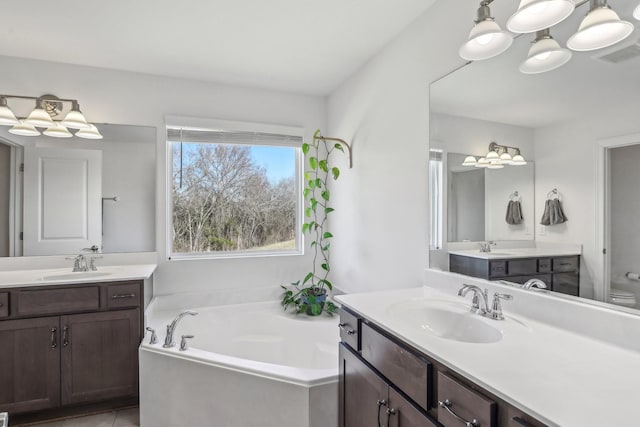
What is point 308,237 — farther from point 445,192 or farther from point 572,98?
point 572,98

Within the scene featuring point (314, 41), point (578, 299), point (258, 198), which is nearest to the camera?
point (578, 299)

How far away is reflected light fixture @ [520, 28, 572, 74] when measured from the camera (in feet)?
4.30

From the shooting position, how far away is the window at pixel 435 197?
1945 millimetres

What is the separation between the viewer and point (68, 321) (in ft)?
7.09

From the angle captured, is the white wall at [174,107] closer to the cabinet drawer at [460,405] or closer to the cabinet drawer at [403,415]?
the cabinet drawer at [403,415]

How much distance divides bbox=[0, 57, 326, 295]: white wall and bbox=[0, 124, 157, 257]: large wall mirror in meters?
0.13

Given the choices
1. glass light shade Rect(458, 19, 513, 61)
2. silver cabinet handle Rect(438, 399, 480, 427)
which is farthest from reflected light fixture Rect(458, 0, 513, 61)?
silver cabinet handle Rect(438, 399, 480, 427)

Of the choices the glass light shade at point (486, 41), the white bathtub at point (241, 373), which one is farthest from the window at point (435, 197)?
the white bathtub at point (241, 373)

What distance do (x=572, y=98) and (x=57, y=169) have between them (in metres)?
3.32

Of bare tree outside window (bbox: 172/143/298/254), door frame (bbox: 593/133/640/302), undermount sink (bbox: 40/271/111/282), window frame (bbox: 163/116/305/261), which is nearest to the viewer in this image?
door frame (bbox: 593/133/640/302)

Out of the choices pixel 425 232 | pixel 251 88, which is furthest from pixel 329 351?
pixel 251 88

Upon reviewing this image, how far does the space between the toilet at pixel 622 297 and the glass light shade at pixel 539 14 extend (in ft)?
3.04

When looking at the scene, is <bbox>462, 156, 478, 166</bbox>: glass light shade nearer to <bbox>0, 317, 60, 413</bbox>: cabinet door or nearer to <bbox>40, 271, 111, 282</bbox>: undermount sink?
<bbox>40, 271, 111, 282</bbox>: undermount sink

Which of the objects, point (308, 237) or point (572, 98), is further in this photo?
point (308, 237)
